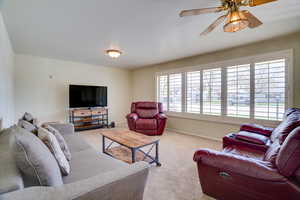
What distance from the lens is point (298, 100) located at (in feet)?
9.19

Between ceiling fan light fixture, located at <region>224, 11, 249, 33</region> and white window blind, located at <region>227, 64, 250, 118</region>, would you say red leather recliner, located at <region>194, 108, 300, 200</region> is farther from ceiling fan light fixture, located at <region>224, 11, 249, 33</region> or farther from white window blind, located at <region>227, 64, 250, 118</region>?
white window blind, located at <region>227, 64, 250, 118</region>

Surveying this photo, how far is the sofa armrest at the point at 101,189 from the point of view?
0.72 metres

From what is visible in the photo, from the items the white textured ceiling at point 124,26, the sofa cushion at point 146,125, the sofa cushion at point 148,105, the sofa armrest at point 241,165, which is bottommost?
the sofa cushion at point 146,125

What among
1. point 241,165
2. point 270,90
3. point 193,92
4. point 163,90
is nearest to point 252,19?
point 241,165

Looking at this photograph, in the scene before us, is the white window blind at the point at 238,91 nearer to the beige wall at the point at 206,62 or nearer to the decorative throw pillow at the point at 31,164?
the beige wall at the point at 206,62

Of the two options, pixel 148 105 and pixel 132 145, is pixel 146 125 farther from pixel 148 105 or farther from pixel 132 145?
pixel 132 145

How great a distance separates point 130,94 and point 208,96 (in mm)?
3530

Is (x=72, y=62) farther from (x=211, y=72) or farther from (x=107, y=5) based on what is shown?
(x=211, y=72)

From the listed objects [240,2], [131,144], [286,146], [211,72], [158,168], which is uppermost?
[240,2]

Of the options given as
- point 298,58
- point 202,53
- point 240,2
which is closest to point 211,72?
point 202,53

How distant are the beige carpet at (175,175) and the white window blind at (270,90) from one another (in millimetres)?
1222

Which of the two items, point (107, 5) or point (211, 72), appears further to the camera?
point (211, 72)

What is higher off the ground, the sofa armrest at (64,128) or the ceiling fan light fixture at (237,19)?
the ceiling fan light fixture at (237,19)

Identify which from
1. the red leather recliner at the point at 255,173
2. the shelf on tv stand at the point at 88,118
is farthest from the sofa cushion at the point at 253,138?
the shelf on tv stand at the point at 88,118
